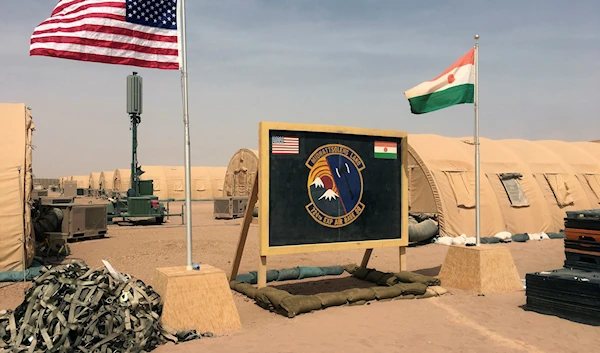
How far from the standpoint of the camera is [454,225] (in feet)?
59.1

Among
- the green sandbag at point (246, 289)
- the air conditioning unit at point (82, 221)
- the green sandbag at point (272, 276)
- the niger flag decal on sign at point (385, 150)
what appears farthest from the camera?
the air conditioning unit at point (82, 221)

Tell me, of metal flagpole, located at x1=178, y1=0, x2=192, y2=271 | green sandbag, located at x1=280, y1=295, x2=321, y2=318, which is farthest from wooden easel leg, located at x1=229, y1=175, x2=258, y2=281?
green sandbag, located at x1=280, y1=295, x2=321, y2=318

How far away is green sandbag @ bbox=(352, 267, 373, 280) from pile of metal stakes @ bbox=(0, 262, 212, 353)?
4.92 metres

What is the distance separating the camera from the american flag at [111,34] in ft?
22.1

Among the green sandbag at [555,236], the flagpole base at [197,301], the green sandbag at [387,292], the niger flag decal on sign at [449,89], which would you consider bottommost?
the green sandbag at [555,236]

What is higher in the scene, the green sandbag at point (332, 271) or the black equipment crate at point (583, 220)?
the black equipment crate at point (583, 220)

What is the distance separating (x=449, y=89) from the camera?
10.2 metres

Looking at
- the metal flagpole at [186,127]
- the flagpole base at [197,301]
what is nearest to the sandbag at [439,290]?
the flagpole base at [197,301]

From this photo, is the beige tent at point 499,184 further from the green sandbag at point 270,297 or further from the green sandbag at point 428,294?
the green sandbag at point 270,297

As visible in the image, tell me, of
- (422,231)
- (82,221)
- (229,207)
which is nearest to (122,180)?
(229,207)

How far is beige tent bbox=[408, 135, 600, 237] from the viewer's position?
60.5ft

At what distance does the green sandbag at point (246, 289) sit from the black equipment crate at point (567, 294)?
4.77 m

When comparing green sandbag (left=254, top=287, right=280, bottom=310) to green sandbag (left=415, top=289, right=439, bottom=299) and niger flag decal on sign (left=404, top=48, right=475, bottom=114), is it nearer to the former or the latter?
green sandbag (left=415, top=289, right=439, bottom=299)

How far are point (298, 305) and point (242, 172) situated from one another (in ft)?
77.8
